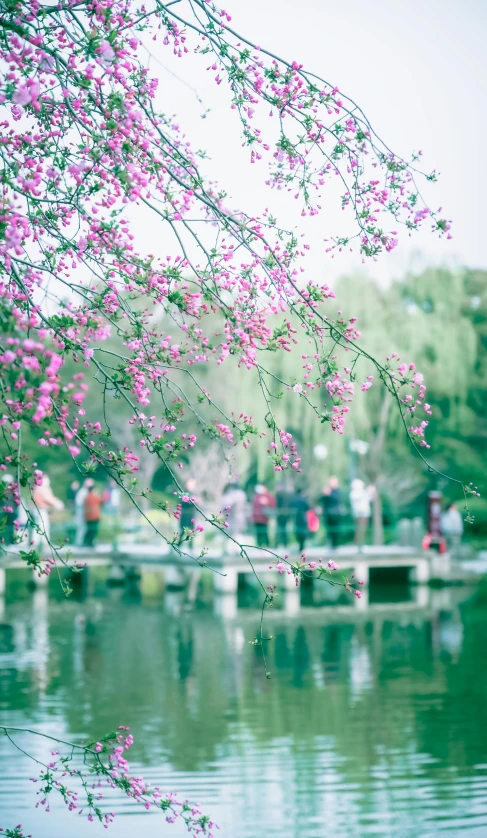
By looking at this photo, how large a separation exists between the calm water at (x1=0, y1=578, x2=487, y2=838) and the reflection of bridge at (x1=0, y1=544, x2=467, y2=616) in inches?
133

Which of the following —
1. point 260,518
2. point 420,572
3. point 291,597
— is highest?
point 260,518

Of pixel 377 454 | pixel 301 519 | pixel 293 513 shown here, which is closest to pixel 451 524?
pixel 377 454

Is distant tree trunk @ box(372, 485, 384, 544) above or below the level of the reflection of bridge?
above

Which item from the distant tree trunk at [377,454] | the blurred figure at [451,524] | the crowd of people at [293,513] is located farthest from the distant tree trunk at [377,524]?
the crowd of people at [293,513]

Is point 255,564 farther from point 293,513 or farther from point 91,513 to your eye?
point 91,513

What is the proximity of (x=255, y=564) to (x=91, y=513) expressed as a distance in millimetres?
4437

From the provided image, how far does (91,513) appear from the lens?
82.2ft

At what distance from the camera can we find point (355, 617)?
804 inches

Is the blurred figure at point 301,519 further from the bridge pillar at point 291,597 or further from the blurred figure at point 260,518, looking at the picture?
the blurred figure at point 260,518

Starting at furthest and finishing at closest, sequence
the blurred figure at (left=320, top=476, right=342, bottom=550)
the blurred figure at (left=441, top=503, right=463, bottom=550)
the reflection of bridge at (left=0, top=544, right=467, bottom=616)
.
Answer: the blurred figure at (left=441, top=503, right=463, bottom=550)
the blurred figure at (left=320, top=476, right=342, bottom=550)
the reflection of bridge at (left=0, top=544, right=467, bottom=616)

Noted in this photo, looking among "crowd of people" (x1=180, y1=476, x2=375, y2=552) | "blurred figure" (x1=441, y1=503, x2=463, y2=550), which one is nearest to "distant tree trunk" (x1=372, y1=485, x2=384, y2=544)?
"blurred figure" (x1=441, y1=503, x2=463, y2=550)

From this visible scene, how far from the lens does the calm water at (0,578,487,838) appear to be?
7.55m

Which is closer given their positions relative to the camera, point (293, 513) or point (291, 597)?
point (291, 597)

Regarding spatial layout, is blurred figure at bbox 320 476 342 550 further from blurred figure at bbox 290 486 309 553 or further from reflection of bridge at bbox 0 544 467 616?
reflection of bridge at bbox 0 544 467 616
